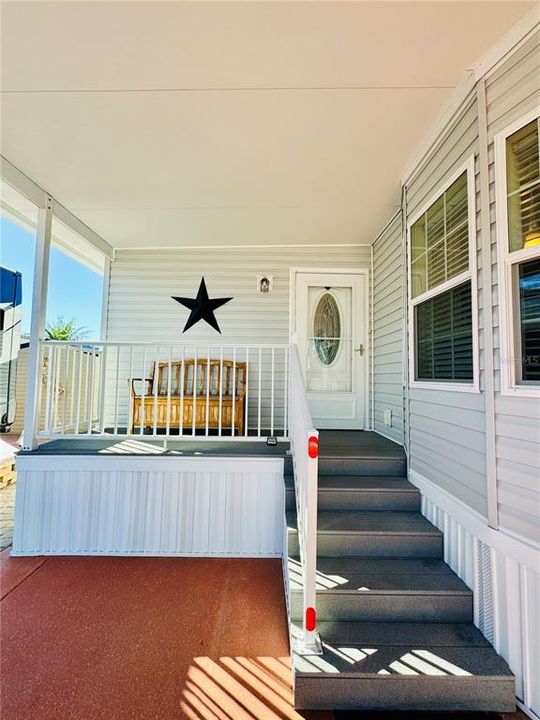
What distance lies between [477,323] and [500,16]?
1468 millimetres

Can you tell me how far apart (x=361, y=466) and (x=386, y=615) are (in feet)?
3.65

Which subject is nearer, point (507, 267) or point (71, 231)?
point (507, 267)

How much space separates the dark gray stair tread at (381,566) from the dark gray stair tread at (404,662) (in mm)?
378

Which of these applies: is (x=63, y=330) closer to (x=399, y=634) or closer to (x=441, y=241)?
(x=441, y=241)

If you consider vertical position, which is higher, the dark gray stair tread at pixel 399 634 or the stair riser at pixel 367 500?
the stair riser at pixel 367 500

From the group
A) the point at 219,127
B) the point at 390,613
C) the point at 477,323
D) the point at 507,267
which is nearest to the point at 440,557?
the point at 390,613

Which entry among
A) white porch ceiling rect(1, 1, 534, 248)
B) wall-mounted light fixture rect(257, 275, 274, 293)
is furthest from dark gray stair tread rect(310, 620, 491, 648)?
wall-mounted light fixture rect(257, 275, 274, 293)

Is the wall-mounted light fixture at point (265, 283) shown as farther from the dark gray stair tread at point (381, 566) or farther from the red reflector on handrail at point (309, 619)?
the red reflector on handrail at point (309, 619)

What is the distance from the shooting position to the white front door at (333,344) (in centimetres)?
431

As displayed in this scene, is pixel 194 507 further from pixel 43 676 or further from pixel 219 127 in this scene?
pixel 219 127

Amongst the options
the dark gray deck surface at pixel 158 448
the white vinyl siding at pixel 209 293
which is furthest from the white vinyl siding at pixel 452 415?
the white vinyl siding at pixel 209 293

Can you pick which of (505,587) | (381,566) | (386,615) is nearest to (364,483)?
(381,566)

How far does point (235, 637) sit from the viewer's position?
1968 mm

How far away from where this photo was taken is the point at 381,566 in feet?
6.88
